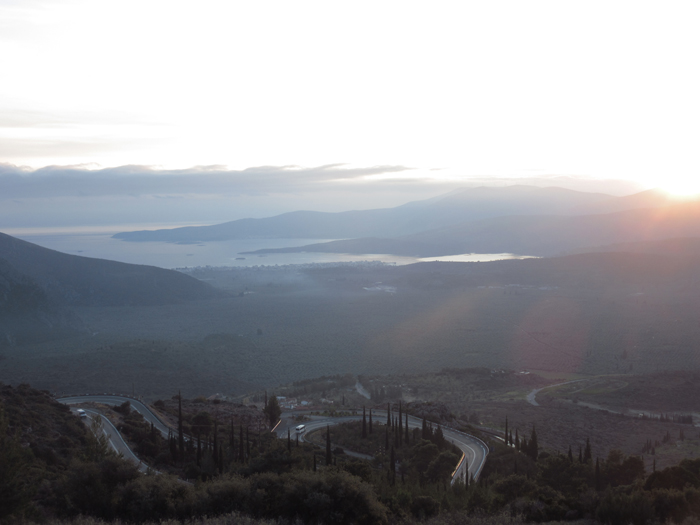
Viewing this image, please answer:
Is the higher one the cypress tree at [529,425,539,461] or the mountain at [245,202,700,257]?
the mountain at [245,202,700,257]

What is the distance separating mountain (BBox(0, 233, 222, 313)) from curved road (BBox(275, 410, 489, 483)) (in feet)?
181

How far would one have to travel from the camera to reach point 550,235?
178m

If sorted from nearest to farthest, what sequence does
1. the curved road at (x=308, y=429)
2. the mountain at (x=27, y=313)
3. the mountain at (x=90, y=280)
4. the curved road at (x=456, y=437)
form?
the curved road at (x=308, y=429) → the curved road at (x=456, y=437) → the mountain at (x=27, y=313) → the mountain at (x=90, y=280)

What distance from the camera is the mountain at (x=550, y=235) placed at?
507ft

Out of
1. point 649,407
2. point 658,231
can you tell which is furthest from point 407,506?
point 658,231

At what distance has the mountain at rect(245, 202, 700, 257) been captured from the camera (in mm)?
154625

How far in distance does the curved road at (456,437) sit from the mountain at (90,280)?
55293 millimetres

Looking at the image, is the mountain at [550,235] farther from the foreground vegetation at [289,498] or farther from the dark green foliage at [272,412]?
the foreground vegetation at [289,498]

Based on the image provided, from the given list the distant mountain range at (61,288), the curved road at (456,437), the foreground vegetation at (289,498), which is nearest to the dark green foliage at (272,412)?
the curved road at (456,437)

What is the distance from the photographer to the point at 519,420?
30.6m

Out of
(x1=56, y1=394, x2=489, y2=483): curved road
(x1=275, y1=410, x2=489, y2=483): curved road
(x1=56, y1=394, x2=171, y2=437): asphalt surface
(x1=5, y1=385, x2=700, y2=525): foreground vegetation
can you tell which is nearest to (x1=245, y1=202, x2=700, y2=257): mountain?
(x1=275, y1=410, x2=489, y2=483): curved road

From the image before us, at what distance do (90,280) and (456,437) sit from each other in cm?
7509

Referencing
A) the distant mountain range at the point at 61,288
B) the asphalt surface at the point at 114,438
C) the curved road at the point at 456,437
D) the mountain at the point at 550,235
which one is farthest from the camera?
the mountain at the point at 550,235

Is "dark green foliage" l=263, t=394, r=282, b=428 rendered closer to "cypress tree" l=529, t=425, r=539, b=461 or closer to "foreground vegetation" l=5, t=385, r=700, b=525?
"foreground vegetation" l=5, t=385, r=700, b=525
